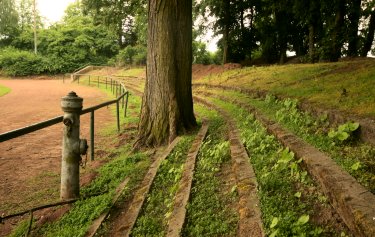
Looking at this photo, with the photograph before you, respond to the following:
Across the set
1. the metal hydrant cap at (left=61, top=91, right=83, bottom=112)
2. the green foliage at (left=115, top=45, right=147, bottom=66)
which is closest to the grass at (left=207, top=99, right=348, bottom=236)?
the metal hydrant cap at (left=61, top=91, right=83, bottom=112)

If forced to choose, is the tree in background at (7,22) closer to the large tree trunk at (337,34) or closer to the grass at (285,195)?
the large tree trunk at (337,34)

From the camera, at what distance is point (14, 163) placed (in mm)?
6160

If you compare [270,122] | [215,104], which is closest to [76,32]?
[215,104]

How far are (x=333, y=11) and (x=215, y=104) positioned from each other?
9.57 meters

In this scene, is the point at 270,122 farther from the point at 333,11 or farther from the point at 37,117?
the point at 333,11

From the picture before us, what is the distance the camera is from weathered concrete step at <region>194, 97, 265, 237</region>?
2661 mm

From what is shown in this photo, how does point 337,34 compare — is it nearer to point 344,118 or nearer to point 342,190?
point 344,118

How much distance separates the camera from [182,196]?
3598 mm

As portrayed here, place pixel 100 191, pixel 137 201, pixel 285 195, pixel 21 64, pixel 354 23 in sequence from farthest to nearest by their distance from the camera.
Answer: pixel 21 64 < pixel 354 23 < pixel 100 191 < pixel 137 201 < pixel 285 195

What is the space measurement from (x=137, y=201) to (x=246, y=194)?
1.30 m

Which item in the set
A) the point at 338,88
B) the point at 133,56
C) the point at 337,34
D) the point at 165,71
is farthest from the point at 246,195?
the point at 133,56

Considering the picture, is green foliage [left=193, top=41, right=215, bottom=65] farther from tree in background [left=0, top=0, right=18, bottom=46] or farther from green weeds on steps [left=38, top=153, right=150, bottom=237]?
green weeds on steps [left=38, top=153, right=150, bottom=237]

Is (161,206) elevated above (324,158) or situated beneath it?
situated beneath

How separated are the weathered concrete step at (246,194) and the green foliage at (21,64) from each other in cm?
3802
